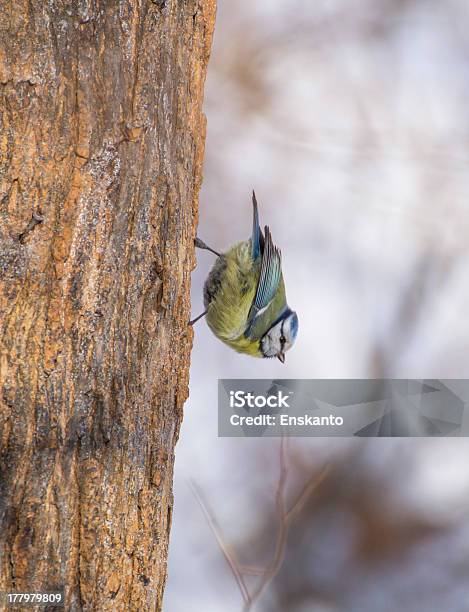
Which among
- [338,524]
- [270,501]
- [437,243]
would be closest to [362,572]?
[338,524]

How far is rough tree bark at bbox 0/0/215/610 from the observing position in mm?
1087

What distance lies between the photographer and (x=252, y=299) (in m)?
2.51

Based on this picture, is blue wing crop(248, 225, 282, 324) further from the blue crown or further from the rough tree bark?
the rough tree bark

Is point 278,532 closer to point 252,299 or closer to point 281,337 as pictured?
point 281,337

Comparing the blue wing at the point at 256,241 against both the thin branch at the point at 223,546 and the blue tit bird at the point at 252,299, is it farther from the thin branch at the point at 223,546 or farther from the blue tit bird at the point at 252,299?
the thin branch at the point at 223,546

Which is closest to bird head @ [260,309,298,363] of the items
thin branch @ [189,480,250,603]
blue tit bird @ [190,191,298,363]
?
blue tit bird @ [190,191,298,363]

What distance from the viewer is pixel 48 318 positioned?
111 centimetres

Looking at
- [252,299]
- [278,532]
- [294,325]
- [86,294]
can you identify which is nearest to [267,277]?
[252,299]

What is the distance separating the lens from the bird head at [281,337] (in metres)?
2.54

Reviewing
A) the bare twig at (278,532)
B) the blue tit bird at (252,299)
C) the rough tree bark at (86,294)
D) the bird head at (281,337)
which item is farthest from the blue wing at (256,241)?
the rough tree bark at (86,294)

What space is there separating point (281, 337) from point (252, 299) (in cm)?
19

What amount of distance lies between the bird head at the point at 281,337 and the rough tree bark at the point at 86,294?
127cm

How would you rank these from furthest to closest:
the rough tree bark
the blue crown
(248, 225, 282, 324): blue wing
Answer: the blue crown, (248, 225, 282, 324): blue wing, the rough tree bark

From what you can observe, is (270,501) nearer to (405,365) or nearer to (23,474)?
(405,365)
